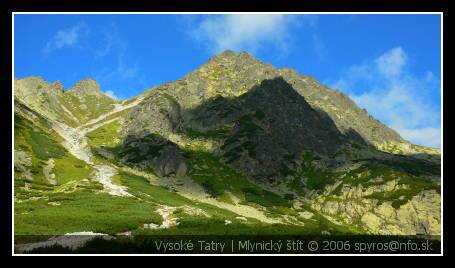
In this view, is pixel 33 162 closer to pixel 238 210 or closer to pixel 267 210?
pixel 238 210

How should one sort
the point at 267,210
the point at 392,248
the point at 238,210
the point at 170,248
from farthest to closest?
1. the point at 267,210
2. the point at 238,210
3. the point at 392,248
4. the point at 170,248

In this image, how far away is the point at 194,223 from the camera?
51.4m
